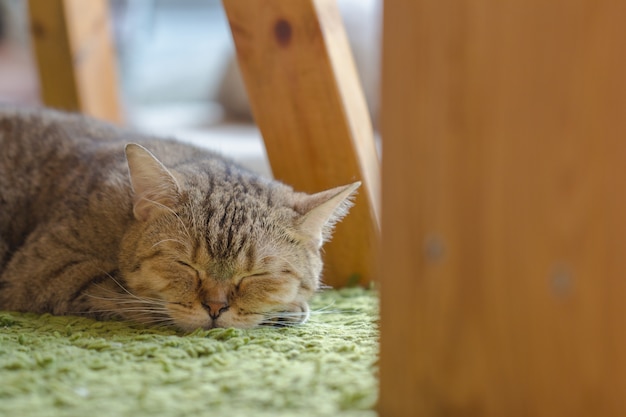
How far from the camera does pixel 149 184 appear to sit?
5.64 ft

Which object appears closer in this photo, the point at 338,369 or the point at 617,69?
the point at 617,69

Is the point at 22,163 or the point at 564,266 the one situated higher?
the point at 22,163

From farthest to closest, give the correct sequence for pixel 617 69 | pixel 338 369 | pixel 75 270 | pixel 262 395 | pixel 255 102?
pixel 255 102 → pixel 75 270 → pixel 338 369 → pixel 262 395 → pixel 617 69

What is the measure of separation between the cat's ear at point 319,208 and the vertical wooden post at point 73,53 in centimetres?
148

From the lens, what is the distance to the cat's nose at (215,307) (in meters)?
1.62

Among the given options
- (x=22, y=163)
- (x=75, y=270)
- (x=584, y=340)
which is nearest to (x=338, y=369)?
(x=584, y=340)

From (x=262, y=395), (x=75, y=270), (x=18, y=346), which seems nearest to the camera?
(x=262, y=395)

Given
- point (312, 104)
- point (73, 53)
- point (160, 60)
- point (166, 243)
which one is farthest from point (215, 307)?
point (160, 60)

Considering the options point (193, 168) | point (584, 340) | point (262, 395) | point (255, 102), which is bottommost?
point (262, 395)

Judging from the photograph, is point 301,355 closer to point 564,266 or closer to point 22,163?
point 564,266

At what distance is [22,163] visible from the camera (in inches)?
85.7

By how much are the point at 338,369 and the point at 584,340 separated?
0.49 m

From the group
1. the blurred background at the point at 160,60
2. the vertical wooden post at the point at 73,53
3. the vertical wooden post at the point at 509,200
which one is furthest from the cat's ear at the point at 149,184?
the blurred background at the point at 160,60

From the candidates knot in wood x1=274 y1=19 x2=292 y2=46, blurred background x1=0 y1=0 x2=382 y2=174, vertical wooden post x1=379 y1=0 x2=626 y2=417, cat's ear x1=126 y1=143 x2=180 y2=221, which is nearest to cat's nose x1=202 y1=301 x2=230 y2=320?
cat's ear x1=126 y1=143 x2=180 y2=221
